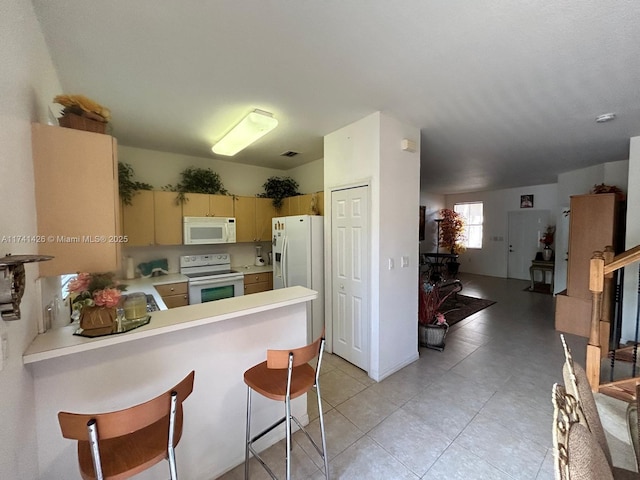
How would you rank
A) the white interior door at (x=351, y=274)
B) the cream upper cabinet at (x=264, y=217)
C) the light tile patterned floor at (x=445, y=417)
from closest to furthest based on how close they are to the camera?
the light tile patterned floor at (x=445, y=417) → the white interior door at (x=351, y=274) → the cream upper cabinet at (x=264, y=217)

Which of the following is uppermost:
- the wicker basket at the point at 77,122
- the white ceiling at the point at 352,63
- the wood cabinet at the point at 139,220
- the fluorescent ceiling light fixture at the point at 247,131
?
the white ceiling at the point at 352,63

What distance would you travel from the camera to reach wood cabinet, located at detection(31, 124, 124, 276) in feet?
4.06

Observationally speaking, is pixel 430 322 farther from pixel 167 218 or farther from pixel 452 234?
pixel 452 234

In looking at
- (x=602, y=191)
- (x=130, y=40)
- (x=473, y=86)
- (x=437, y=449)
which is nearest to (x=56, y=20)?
(x=130, y=40)

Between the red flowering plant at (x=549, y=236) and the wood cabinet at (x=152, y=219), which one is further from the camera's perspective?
the red flowering plant at (x=549, y=236)

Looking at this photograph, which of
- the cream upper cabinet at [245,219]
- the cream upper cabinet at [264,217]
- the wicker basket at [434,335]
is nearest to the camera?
the wicker basket at [434,335]

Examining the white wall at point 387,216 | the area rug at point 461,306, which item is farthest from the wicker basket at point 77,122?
the area rug at point 461,306

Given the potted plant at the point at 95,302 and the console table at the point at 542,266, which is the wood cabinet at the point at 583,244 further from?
the potted plant at the point at 95,302

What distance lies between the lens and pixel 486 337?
3.81 metres

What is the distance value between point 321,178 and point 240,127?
1.79 m

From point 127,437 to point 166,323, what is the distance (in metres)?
0.50

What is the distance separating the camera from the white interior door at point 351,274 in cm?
286

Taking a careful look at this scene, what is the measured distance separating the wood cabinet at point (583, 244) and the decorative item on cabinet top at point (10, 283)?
5.81 m

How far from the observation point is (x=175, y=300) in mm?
3521
